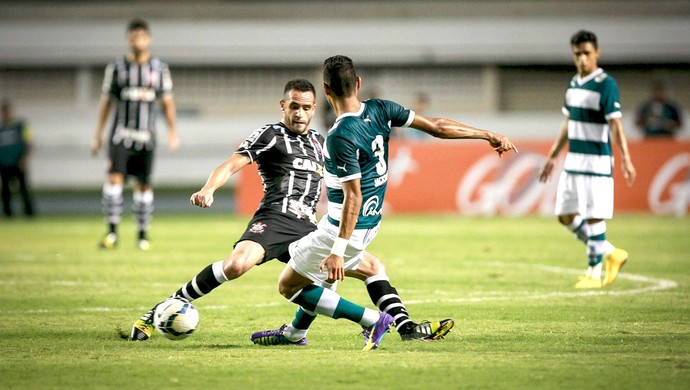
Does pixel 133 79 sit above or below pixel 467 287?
above

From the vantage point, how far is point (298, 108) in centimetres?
766

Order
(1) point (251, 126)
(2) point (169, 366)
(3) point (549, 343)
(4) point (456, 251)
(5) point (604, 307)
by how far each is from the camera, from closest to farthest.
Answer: (2) point (169, 366)
(3) point (549, 343)
(5) point (604, 307)
(4) point (456, 251)
(1) point (251, 126)

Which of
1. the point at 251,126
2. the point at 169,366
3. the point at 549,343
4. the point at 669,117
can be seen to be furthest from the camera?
the point at 251,126

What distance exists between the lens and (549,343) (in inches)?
275

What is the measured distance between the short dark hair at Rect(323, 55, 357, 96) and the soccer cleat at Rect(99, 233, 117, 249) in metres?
8.39

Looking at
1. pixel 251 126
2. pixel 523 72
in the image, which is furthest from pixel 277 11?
pixel 523 72

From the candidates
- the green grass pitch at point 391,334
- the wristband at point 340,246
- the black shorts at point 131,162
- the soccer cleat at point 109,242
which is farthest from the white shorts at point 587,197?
the soccer cleat at point 109,242

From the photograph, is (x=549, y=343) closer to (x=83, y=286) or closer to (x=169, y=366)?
(x=169, y=366)

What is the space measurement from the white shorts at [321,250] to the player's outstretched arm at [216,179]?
64 cm

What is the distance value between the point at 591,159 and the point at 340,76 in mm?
4646

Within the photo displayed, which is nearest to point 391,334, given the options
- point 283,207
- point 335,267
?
point 283,207

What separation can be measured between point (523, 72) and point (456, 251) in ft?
76.5

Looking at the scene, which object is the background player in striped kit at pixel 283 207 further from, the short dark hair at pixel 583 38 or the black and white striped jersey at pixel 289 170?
the short dark hair at pixel 583 38

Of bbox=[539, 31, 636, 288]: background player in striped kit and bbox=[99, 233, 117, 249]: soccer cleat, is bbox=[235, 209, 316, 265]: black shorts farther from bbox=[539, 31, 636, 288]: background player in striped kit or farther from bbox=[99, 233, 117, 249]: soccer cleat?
bbox=[99, 233, 117, 249]: soccer cleat
